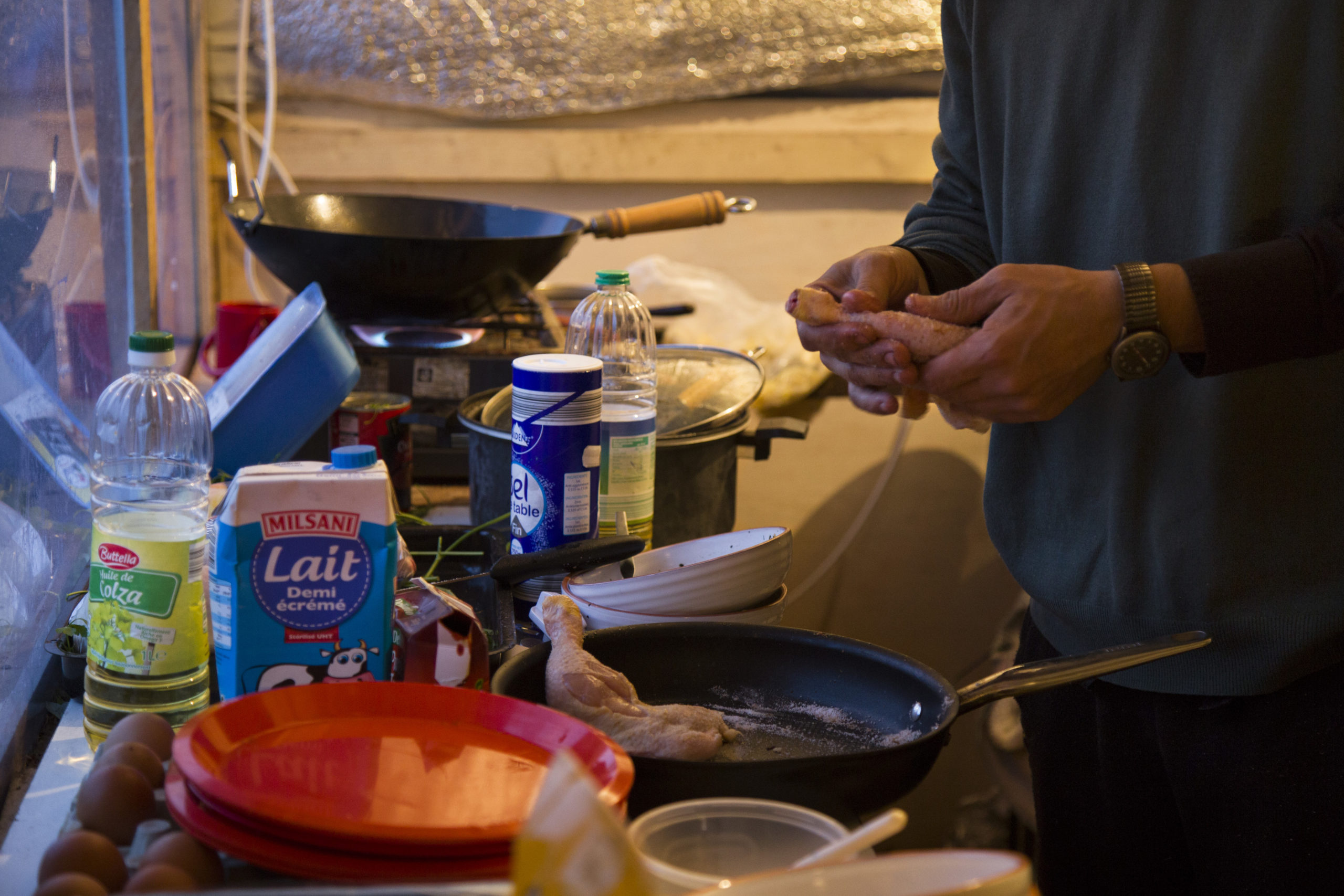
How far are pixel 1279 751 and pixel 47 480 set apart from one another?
1200mm

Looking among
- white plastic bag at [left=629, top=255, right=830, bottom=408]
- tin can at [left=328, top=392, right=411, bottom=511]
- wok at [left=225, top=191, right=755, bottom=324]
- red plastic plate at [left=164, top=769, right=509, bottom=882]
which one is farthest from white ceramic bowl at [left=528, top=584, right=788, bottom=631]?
white plastic bag at [left=629, top=255, right=830, bottom=408]

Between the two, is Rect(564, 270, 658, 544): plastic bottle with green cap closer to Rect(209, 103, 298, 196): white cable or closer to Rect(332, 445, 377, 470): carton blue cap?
Rect(332, 445, 377, 470): carton blue cap

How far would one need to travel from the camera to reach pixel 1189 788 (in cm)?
109

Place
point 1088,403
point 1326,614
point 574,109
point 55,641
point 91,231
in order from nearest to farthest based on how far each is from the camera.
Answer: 1. point 55,641
2. point 1326,614
3. point 1088,403
4. point 91,231
5. point 574,109

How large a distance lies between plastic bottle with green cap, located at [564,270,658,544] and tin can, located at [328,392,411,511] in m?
0.26

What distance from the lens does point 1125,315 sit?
35.4 inches

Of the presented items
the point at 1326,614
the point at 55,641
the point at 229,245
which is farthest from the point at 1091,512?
the point at 229,245

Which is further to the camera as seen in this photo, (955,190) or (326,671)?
(955,190)

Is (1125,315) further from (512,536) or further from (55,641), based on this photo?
(55,641)

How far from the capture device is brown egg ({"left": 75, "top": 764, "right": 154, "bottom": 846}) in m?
0.57

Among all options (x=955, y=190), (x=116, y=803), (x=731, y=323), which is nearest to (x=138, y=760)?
(x=116, y=803)

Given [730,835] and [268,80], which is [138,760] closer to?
[730,835]

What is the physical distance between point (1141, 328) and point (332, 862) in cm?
72

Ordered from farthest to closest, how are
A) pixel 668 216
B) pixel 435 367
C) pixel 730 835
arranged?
pixel 668 216 → pixel 435 367 → pixel 730 835
